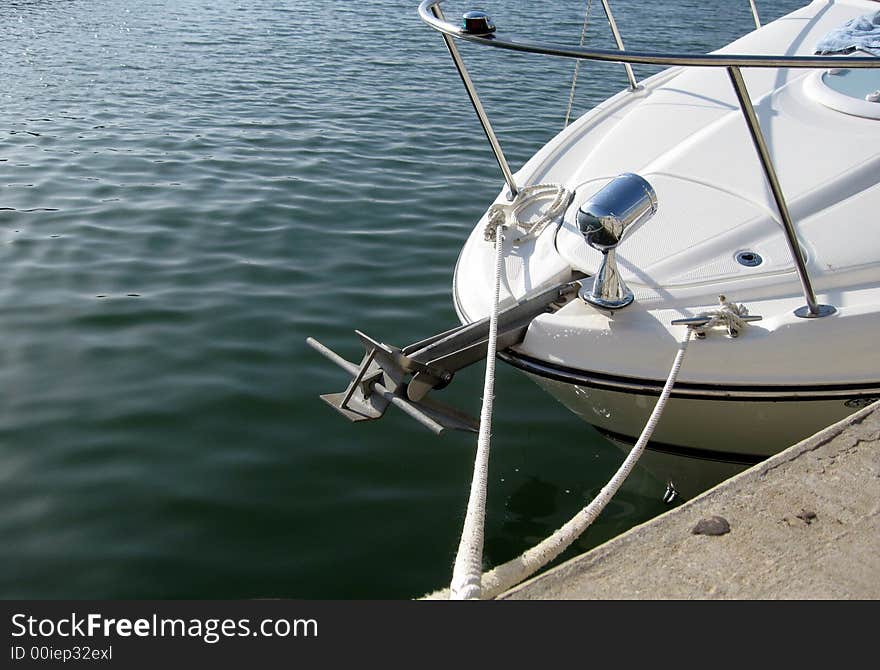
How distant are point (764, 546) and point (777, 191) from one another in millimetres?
945

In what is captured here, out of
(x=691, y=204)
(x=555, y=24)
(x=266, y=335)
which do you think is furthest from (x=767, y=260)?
(x=555, y=24)

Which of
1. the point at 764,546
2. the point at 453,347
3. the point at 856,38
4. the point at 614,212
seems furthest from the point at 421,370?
the point at 856,38

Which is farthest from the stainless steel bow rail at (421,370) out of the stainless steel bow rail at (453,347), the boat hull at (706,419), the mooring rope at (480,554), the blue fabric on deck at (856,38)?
the blue fabric on deck at (856,38)

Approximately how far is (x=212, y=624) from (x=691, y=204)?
2.00 m

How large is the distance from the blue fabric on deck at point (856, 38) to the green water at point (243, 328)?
184 centimetres

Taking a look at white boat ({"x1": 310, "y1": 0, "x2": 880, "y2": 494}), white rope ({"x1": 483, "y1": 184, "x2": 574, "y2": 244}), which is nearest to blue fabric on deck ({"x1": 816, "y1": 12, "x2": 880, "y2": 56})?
white boat ({"x1": 310, "y1": 0, "x2": 880, "y2": 494})

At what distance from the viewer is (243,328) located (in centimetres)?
407

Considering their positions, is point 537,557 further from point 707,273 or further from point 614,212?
point 707,273

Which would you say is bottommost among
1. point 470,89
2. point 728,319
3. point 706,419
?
point 706,419

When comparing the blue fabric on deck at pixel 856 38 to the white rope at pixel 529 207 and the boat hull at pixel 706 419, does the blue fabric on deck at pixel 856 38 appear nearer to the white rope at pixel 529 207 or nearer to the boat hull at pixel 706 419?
the white rope at pixel 529 207

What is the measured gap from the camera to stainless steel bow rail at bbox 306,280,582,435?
99.1 inches

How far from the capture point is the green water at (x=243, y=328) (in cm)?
284

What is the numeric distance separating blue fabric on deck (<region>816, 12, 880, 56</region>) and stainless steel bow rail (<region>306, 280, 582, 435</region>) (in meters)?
1.87

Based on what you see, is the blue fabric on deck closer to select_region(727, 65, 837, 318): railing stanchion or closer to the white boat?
the white boat
